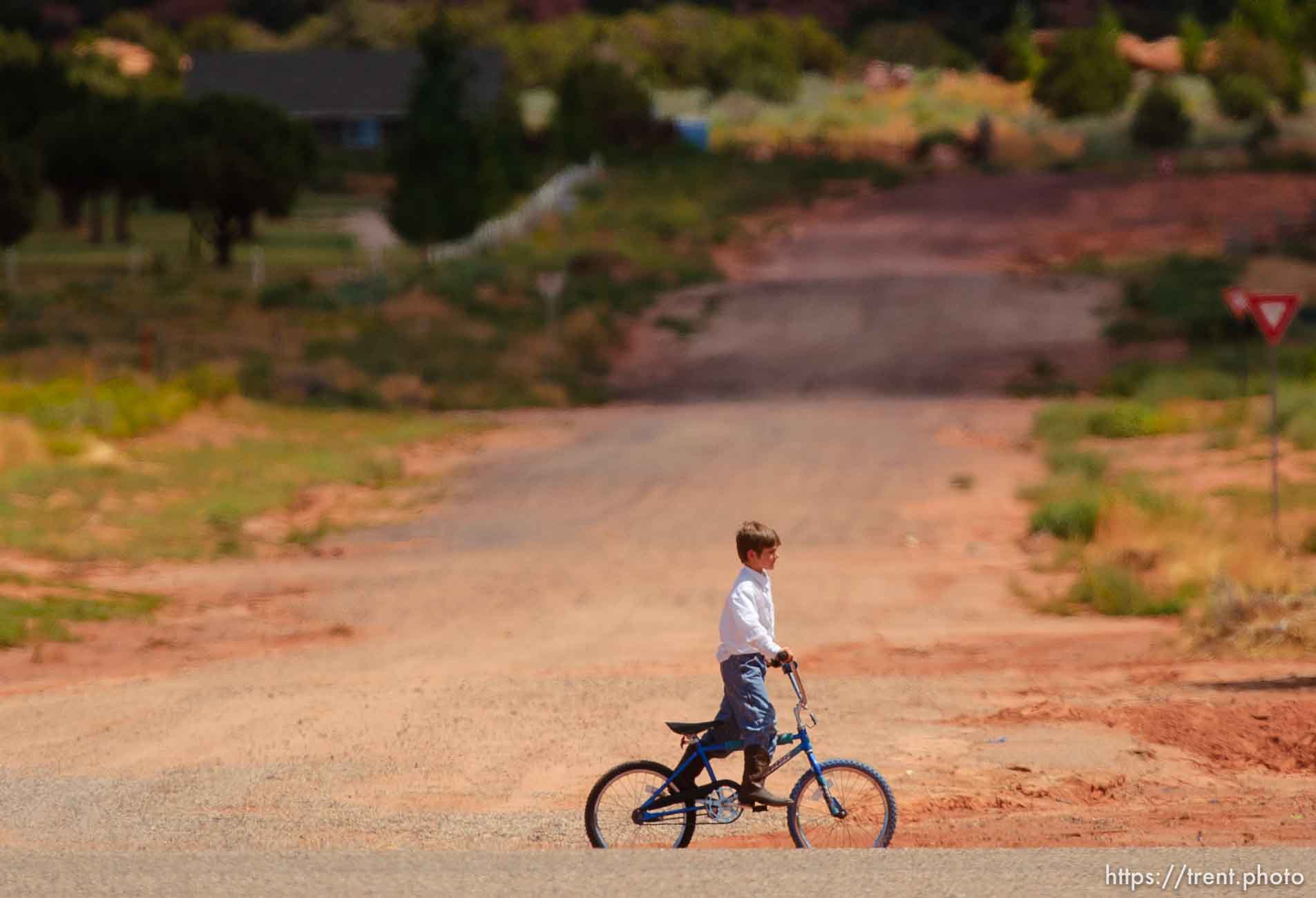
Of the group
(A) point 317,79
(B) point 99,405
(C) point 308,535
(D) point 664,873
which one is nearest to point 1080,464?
(C) point 308,535

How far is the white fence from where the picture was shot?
55719mm

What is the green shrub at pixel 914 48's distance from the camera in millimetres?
119250

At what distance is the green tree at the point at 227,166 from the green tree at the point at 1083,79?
130 ft

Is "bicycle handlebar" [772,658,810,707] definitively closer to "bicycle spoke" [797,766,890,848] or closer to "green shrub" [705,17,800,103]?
"bicycle spoke" [797,766,890,848]

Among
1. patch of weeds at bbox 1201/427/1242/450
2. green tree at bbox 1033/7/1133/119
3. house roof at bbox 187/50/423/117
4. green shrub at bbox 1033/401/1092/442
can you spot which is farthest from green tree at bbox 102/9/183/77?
patch of weeds at bbox 1201/427/1242/450

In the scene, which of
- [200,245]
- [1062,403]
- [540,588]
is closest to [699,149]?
[200,245]

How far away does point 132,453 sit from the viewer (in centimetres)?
2931

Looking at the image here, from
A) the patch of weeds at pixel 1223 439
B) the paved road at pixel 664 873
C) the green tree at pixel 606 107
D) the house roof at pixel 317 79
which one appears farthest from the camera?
the house roof at pixel 317 79

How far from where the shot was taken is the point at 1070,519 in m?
22.5

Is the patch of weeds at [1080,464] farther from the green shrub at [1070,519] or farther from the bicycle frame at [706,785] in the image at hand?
the bicycle frame at [706,785]

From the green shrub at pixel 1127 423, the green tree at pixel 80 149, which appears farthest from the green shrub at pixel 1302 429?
the green tree at pixel 80 149

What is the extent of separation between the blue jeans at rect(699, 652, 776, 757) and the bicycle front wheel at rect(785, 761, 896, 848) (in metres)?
0.28

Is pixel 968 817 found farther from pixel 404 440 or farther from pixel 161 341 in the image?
pixel 161 341

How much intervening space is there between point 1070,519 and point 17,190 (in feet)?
128
